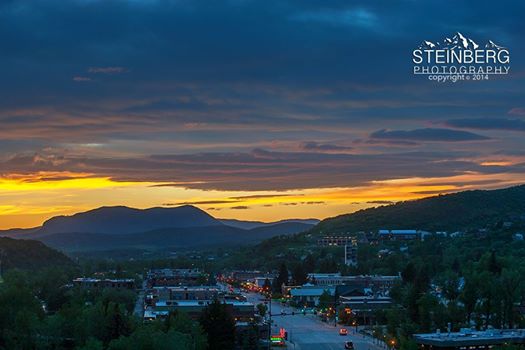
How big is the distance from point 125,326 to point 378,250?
122874mm

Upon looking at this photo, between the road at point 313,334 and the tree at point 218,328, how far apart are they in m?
8.77

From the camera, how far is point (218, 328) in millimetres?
57438

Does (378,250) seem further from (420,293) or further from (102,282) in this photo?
(420,293)

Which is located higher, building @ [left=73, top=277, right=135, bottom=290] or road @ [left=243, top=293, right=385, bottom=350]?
building @ [left=73, top=277, right=135, bottom=290]

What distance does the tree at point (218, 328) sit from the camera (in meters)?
57.1

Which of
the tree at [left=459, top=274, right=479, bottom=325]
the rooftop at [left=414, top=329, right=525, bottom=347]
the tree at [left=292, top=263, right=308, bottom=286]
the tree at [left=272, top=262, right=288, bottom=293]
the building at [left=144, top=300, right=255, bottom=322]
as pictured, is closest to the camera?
the rooftop at [left=414, top=329, right=525, bottom=347]

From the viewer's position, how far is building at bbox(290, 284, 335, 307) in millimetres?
109525

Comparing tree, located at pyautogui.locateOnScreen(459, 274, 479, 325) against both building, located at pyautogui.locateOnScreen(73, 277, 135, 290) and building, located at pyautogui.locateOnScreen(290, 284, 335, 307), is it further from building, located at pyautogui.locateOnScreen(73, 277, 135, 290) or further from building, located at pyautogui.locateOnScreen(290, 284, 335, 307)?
building, located at pyautogui.locateOnScreen(73, 277, 135, 290)

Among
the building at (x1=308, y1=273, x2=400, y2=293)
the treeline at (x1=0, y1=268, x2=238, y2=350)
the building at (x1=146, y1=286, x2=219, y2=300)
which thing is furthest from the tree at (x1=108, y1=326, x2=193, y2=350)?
the building at (x1=308, y1=273, x2=400, y2=293)

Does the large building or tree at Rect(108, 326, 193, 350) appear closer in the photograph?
tree at Rect(108, 326, 193, 350)

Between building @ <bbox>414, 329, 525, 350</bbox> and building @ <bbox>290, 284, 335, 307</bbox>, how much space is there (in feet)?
182

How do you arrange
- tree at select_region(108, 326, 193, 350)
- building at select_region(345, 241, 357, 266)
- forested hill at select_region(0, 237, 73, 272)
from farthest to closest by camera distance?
building at select_region(345, 241, 357, 266), forested hill at select_region(0, 237, 73, 272), tree at select_region(108, 326, 193, 350)

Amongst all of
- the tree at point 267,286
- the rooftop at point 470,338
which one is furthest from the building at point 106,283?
the rooftop at point 470,338

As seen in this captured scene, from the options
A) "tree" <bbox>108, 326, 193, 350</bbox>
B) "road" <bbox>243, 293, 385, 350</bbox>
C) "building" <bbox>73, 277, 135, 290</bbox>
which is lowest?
"road" <bbox>243, 293, 385, 350</bbox>
